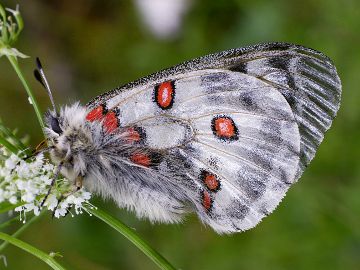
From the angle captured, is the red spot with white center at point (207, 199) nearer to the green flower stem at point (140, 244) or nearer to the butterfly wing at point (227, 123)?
the butterfly wing at point (227, 123)

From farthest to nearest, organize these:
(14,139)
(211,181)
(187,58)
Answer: (187,58)
(211,181)
(14,139)

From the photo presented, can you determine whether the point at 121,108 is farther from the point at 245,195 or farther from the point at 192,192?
the point at 245,195

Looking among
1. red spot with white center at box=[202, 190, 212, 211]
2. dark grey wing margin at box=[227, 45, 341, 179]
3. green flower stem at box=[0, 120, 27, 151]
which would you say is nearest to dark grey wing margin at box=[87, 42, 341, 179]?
dark grey wing margin at box=[227, 45, 341, 179]

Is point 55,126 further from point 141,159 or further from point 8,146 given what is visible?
point 141,159

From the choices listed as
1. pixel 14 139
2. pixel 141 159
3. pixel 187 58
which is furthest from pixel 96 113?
pixel 187 58

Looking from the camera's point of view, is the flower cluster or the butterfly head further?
the butterfly head

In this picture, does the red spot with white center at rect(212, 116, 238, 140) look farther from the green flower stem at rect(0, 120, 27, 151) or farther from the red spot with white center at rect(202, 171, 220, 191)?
the green flower stem at rect(0, 120, 27, 151)

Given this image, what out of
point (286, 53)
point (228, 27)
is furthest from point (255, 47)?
point (228, 27)

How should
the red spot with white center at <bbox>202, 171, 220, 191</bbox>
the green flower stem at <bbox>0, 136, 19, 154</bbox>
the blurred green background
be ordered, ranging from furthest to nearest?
the blurred green background → the red spot with white center at <bbox>202, 171, 220, 191</bbox> → the green flower stem at <bbox>0, 136, 19, 154</bbox>
